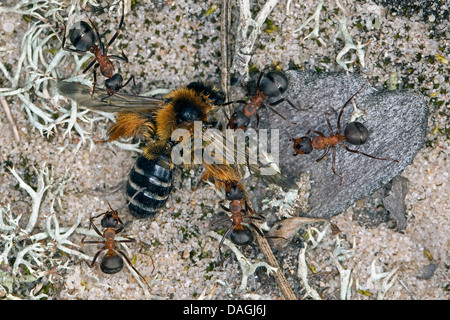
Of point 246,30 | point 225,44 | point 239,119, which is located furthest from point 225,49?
point 239,119

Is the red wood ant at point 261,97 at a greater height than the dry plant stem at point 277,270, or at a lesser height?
greater

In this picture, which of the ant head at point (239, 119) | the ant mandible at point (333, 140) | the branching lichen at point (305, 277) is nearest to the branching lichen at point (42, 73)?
the ant head at point (239, 119)

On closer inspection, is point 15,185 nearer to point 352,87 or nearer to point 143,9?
point 143,9

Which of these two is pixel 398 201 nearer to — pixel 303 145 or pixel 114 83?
pixel 303 145

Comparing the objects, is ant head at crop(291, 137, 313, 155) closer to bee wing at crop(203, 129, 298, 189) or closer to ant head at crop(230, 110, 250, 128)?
bee wing at crop(203, 129, 298, 189)

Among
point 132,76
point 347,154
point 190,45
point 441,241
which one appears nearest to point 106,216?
point 132,76

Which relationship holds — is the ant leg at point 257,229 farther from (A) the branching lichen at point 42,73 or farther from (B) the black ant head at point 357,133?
(A) the branching lichen at point 42,73

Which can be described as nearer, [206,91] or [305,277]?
[206,91]

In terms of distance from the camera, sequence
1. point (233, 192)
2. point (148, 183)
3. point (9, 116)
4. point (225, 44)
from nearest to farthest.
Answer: point (148, 183)
point (233, 192)
point (225, 44)
point (9, 116)
